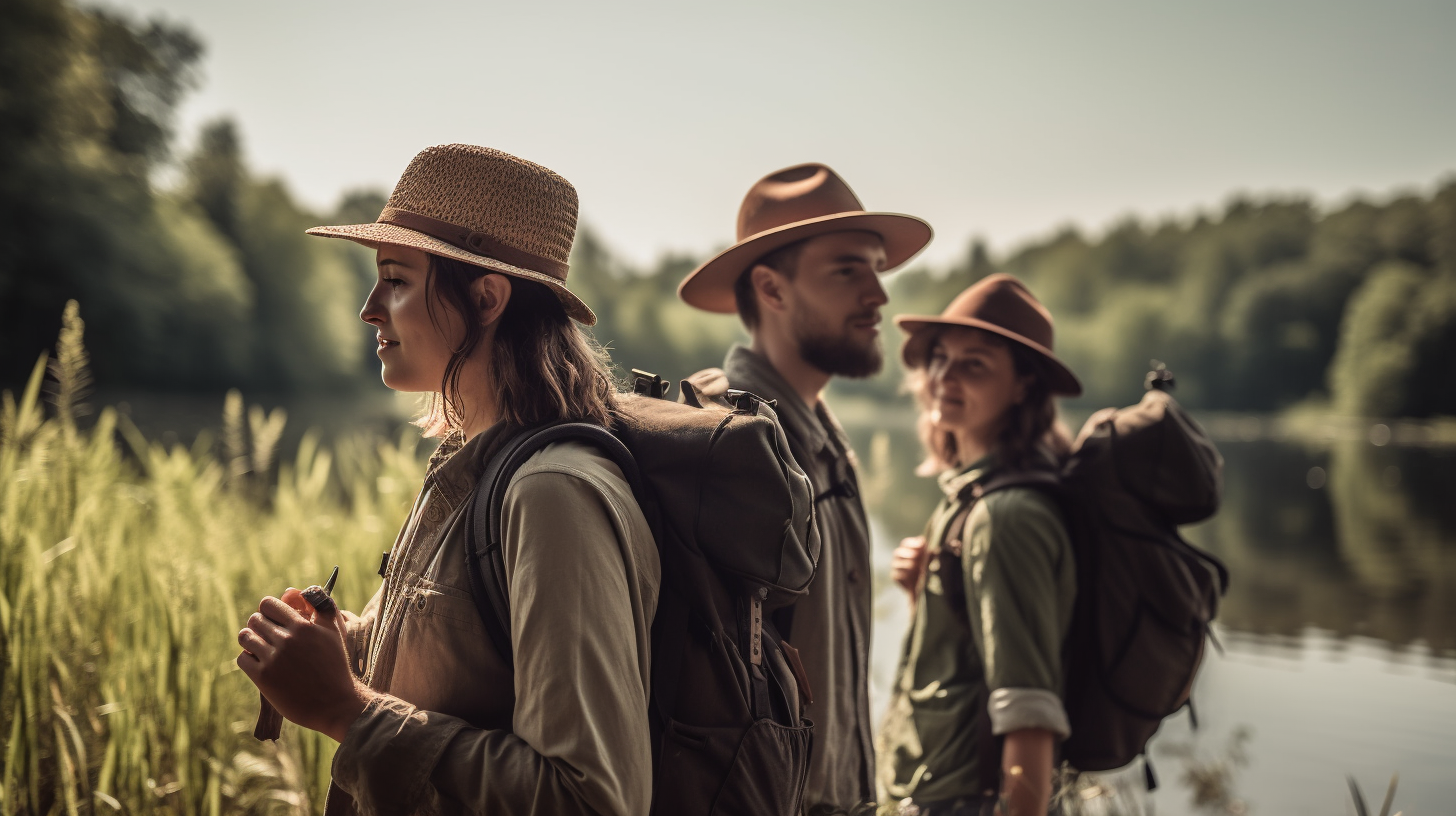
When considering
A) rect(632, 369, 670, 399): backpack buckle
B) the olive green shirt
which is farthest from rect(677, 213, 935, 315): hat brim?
rect(632, 369, 670, 399): backpack buckle

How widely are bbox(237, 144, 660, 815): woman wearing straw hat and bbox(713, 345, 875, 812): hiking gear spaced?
0.71 metres

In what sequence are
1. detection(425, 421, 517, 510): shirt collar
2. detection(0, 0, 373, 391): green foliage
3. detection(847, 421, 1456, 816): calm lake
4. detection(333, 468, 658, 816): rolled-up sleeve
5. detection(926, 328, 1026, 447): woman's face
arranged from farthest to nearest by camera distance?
detection(0, 0, 373, 391): green foliage, detection(847, 421, 1456, 816): calm lake, detection(926, 328, 1026, 447): woman's face, detection(425, 421, 517, 510): shirt collar, detection(333, 468, 658, 816): rolled-up sleeve

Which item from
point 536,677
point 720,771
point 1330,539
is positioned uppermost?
point 536,677

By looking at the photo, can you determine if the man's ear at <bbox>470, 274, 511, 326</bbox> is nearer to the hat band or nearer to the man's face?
the hat band

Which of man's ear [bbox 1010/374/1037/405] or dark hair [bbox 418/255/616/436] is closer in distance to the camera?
dark hair [bbox 418/255/616/436]

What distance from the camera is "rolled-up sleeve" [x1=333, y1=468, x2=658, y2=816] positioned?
1263mm

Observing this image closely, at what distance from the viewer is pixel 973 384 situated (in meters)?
3.33

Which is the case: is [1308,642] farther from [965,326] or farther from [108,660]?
[108,660]

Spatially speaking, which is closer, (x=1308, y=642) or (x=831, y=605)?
(x=831, y=605)

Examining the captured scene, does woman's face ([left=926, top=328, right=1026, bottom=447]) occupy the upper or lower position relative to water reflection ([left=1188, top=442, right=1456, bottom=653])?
upper

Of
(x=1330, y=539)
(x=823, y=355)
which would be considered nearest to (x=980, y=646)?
(x=823, y=355)

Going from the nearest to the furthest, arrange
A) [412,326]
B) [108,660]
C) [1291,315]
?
[412,326], [108,660], [1291,315]

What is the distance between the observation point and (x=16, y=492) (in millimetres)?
3084

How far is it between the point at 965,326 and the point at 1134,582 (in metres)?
1.04
